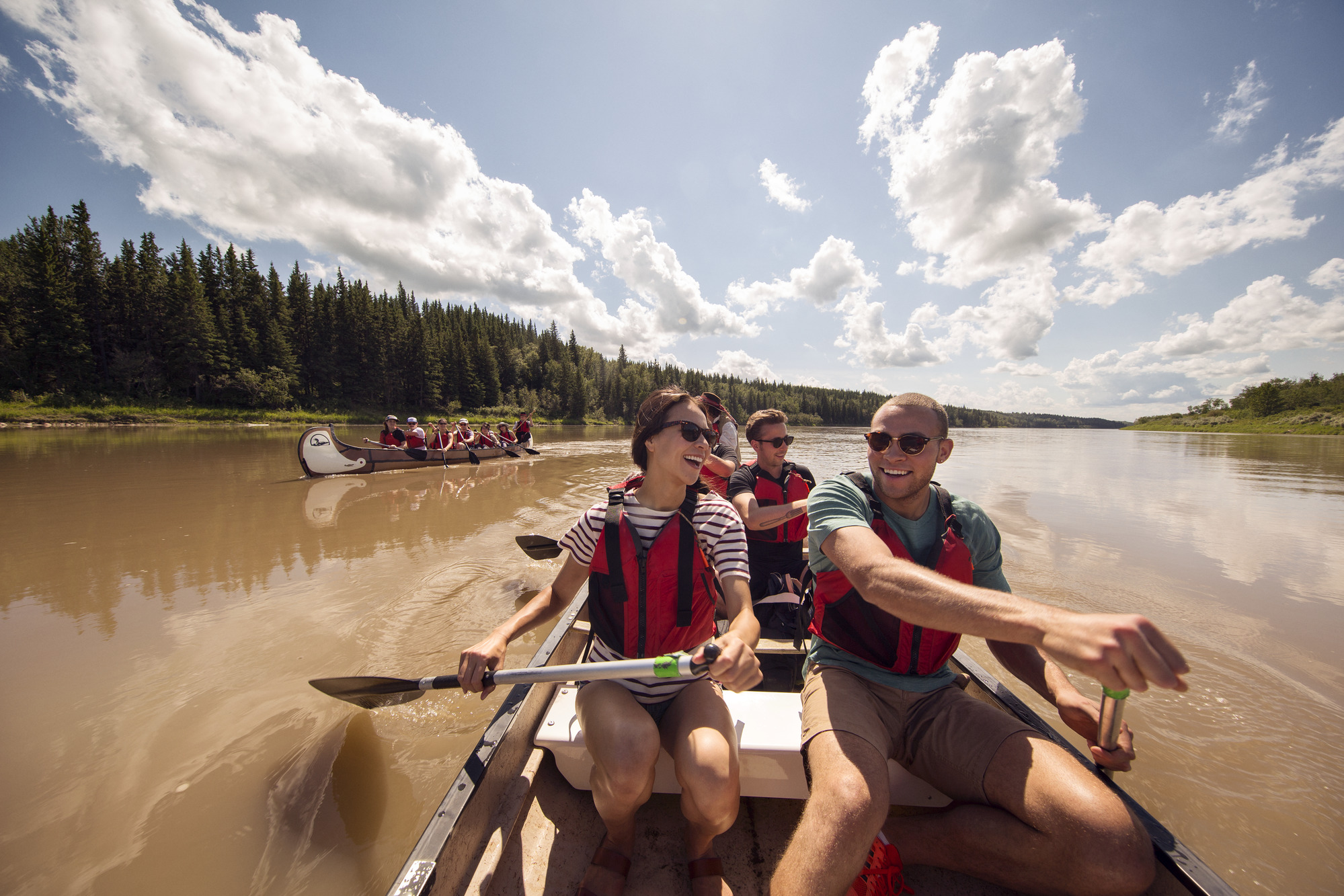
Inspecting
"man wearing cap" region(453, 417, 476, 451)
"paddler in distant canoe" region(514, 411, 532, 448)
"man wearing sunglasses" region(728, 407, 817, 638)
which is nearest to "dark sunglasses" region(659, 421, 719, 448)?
"man wearing sunglasses" region(728, 407, 817, 638)

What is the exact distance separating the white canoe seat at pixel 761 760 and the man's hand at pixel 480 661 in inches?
16.7

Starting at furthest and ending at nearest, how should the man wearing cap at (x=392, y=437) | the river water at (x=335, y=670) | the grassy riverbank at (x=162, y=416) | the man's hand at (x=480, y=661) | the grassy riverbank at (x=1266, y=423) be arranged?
the grassy riverbank at (x=1266, y=423) → the grassy riverbank at (x=162, y=416) → the man wearing cap at (x=392, y=437) → the river water at (x=335, y=670) → the man's hand at (x=480, y=661)

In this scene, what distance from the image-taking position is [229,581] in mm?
6168

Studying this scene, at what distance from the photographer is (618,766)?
1.92 meters

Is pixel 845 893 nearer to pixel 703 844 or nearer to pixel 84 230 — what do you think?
pixel 703 844

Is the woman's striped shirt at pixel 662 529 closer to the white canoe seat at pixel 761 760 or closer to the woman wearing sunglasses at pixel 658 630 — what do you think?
the woman wearing sunglasses at pixel 658 630

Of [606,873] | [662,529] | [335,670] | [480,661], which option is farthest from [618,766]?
[335,670]

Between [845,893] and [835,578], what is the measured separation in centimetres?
122

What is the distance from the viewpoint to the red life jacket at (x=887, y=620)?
89.9 inches

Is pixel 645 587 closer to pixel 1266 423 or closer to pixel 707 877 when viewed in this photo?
pixel 707 877

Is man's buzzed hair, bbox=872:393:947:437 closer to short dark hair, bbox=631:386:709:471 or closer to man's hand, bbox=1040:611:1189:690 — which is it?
short dark hair, bbox=631:386:709:471

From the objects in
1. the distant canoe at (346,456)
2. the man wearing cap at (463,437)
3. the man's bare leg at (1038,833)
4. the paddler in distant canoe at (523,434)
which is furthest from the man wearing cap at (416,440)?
the man's bare leg at (1038,833)

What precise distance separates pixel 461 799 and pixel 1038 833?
7.47 feet

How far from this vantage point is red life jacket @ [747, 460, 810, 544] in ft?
14.8
